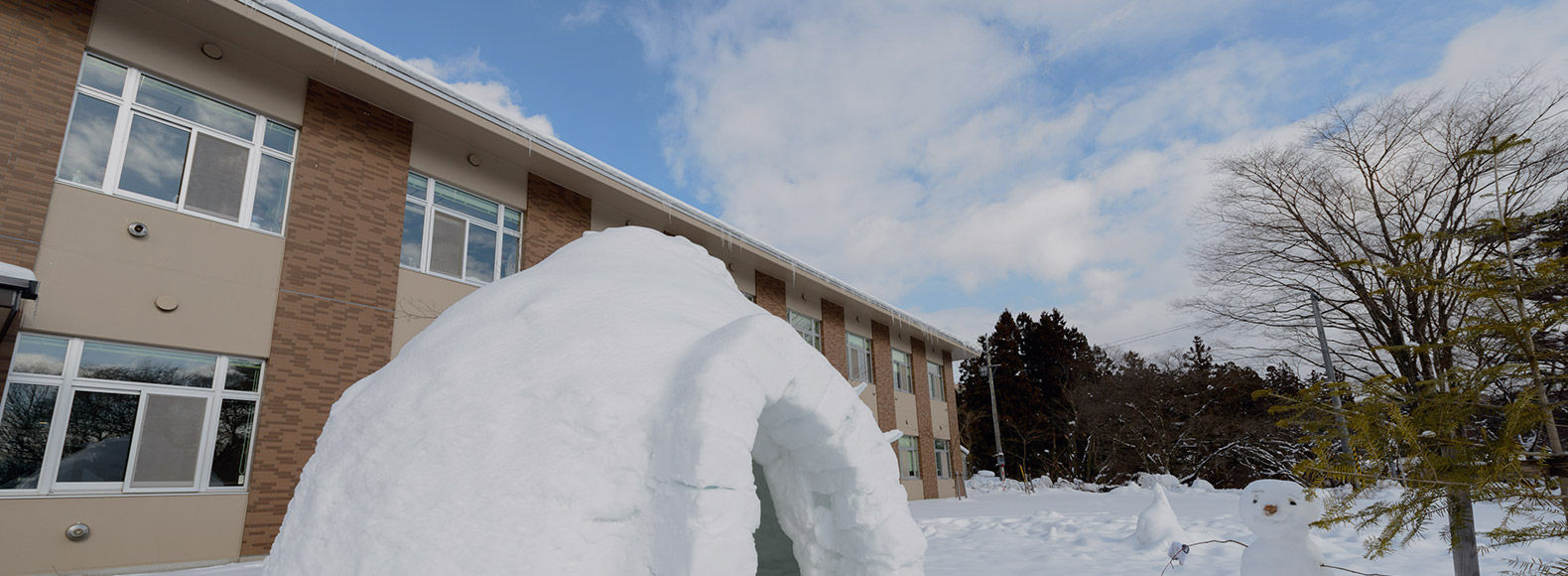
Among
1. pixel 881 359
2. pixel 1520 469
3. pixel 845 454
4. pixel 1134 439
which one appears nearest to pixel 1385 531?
pixel 1520 469

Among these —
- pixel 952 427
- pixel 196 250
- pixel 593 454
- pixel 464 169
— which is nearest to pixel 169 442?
pixel 196 250

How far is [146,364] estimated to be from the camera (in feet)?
26.2

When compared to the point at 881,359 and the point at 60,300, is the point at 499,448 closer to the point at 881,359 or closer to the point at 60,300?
the point at 60,300

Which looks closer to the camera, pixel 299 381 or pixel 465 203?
pixel 299 381

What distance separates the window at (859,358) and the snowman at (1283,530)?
1721 centimetres

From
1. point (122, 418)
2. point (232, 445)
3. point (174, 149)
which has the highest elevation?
point (174, 149)

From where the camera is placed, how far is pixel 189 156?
8562 mm

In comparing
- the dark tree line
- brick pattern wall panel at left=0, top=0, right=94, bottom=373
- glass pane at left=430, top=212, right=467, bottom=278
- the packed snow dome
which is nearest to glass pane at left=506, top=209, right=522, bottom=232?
glass pane at left=430, top=212, right=467, bottom=278

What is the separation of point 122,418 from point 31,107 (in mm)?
3316

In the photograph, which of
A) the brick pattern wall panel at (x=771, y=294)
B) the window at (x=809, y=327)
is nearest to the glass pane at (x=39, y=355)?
the brick pattern wall panel at (x=771, y=294)

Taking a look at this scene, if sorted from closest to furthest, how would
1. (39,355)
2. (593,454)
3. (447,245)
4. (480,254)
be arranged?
(593,454) < (39,355) < (447,245) < (480,254)

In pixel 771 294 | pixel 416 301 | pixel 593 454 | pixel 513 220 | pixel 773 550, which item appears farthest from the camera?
pixel 771 294

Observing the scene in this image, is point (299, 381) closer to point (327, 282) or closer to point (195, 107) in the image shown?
point (327, 282)

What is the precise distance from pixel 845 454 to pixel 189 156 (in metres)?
9.25
